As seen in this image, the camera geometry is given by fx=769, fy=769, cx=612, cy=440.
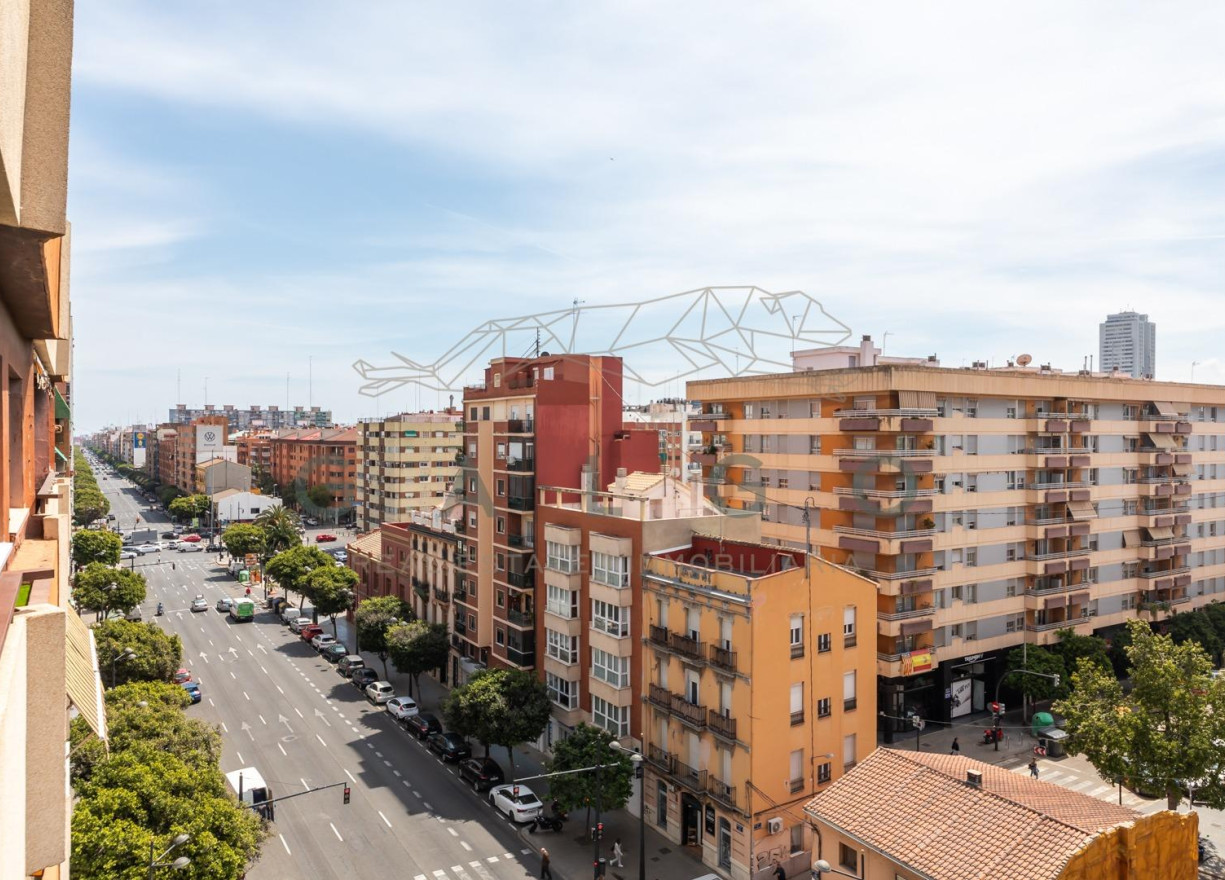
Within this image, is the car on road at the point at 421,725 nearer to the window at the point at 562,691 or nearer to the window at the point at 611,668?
the window at the point at 562,691

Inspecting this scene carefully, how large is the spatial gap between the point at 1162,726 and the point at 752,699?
16.6 m

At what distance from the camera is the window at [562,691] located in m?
39.9

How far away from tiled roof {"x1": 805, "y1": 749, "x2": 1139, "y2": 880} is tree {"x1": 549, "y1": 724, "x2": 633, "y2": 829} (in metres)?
8.70

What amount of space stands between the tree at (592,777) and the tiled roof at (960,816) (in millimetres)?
8697

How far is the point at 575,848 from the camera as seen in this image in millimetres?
33188

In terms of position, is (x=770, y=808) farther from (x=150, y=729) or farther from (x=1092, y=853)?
(x=150, y=729)

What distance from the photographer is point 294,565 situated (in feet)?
225

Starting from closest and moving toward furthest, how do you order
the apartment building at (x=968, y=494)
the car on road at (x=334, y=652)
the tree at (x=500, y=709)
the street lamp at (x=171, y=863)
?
the street lamp at (x=171, y=863), the tree at (x=500, y=709), the apartment building at (x=968, y=494), the car on road at (x=334, y=652)

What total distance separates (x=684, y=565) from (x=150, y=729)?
70.4ft

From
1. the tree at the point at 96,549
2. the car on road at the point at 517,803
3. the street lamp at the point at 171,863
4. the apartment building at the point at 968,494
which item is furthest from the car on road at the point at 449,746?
the tree at the point at 96,549

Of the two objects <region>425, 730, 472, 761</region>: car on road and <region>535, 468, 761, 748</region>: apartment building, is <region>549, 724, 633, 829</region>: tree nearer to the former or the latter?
<region>535, 468, 761, 748</region>: apartment building

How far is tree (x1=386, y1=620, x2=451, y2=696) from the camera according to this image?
158 feet

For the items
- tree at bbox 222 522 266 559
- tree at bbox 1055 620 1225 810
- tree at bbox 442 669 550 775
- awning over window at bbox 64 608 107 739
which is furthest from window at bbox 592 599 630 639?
tree at bbox 222 522 266 559

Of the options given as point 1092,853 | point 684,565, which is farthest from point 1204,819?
point 684,565
